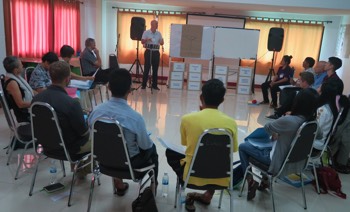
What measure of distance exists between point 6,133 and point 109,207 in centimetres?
228

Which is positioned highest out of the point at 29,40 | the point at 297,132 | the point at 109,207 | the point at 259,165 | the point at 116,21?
the point at 116,21

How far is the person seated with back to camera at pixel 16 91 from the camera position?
2.81 m

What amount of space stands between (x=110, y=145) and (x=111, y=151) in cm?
5

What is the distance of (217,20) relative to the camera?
841cm

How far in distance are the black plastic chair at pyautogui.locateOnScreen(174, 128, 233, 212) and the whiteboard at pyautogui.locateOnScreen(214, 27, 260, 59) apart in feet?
20.8

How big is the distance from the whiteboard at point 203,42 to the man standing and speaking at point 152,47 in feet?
1.90

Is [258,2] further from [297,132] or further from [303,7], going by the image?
[297,132]

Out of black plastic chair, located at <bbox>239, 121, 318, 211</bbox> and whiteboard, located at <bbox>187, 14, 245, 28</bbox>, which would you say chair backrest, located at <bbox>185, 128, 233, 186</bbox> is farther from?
whiteboard, located at <bbox>187, 14, 245, 28</bbox>

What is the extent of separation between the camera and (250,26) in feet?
28.0

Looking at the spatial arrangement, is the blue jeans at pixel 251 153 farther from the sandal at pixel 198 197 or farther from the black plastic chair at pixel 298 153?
the sandal at pixel 198 197

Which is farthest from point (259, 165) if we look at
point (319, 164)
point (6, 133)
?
point (6, 133)

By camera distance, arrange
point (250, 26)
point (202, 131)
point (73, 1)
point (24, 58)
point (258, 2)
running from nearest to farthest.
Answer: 1. point (202, 131)
2. point (24, 58)
3. point (258, 2)
4. point (73, 1)
5. point (250, 26)

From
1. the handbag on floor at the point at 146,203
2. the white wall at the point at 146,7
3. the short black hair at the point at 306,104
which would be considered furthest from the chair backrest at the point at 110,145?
the white wall at the point at 146,7

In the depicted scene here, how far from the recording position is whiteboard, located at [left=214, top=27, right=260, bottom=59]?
7.88m
